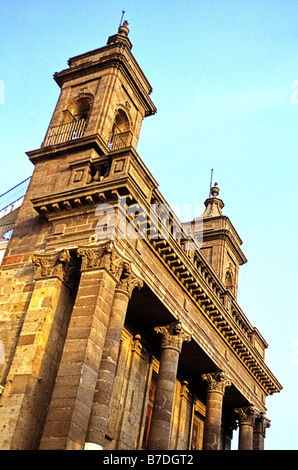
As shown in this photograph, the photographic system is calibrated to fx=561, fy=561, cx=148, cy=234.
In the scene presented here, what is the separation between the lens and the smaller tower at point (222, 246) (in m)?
29.8

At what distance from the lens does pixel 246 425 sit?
25.6 meters

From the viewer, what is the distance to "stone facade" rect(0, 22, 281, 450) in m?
14.0

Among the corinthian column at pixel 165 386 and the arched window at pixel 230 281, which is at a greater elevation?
the arched window at pixel 230 281

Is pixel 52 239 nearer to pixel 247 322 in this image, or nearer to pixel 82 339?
pixel 82 339

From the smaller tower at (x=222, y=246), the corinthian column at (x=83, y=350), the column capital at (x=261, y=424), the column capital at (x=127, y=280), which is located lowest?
the corinthian column at (x=83, y=350)

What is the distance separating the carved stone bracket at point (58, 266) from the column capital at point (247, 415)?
Result: 530 inches

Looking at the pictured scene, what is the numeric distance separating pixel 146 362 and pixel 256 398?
820cm

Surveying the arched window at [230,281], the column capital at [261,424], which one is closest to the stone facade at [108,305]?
the column capital at [261,424]

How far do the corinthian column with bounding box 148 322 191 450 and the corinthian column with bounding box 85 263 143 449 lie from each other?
3226mm

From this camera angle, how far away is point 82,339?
14188 mm

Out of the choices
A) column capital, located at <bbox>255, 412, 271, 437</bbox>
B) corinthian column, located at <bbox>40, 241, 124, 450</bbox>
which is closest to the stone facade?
corinthian column, located at <bbox>40, 241, 124, 450</bbox>

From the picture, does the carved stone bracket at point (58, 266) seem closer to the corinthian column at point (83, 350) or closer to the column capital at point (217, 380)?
the corinthian column at point (83, 350)

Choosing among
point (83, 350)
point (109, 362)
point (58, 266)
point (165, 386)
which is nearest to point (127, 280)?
point (58, 266)

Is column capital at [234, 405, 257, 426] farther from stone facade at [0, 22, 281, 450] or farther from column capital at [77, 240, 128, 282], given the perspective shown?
column capital at [77, 240, 128, 282]
